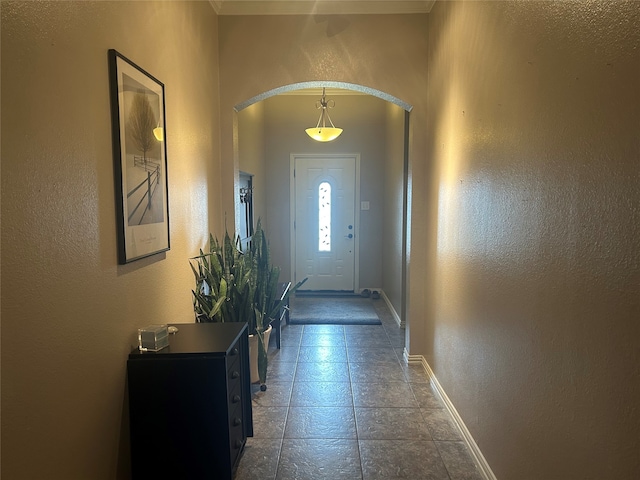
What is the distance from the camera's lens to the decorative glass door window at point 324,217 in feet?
19.9

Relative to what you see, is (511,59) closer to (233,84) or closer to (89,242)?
(89,242)

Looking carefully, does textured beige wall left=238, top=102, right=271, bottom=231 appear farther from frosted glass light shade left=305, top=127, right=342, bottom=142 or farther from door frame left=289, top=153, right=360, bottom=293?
frosted glass light shade left=305, top=127, right=342, bottom=142

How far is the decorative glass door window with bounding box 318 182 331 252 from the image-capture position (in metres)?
6.05

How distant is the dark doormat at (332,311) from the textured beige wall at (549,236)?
2.36m

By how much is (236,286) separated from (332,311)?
267 centimetres

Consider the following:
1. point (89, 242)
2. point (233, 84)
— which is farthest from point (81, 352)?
point (233, 84)

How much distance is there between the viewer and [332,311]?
520 cm

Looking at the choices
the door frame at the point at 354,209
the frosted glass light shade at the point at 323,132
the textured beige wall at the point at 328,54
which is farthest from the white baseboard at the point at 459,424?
the door frame at the point at 354,209

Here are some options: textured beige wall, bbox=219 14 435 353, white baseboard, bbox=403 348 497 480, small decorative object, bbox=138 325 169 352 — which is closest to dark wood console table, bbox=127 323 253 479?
small decorative object, bbox=138 325 169 352

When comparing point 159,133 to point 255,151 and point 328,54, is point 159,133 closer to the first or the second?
point 328,54

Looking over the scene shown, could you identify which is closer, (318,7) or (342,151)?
(318,7)

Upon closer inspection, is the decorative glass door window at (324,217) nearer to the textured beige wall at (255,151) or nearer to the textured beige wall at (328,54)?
the textured beige wall at (255,151)

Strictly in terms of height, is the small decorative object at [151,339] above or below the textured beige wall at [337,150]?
below

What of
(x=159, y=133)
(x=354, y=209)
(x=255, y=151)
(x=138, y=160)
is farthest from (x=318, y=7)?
(x=354, y=209)
